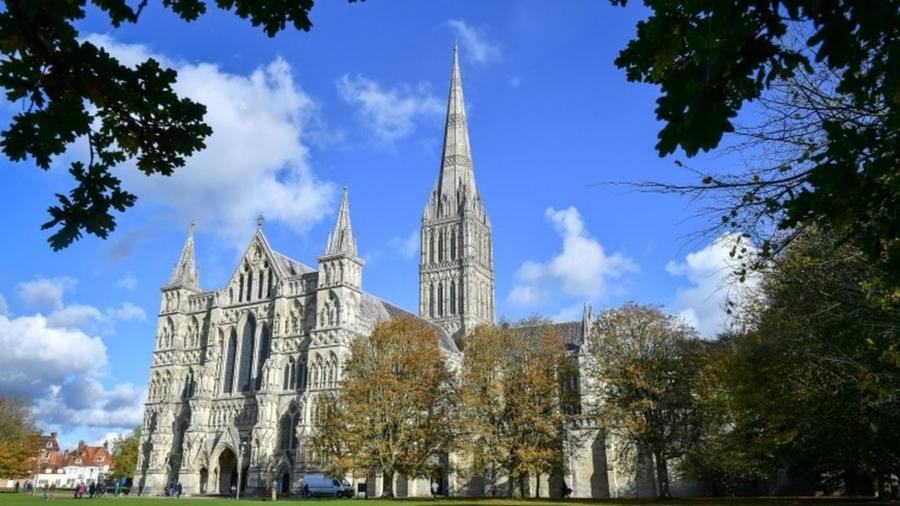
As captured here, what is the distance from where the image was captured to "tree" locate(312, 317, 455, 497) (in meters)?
38.5

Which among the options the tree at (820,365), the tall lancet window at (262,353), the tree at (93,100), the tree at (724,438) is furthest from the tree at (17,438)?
the tree at (93,100)

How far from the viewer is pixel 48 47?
407 cm

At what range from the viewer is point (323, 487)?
45031 mm

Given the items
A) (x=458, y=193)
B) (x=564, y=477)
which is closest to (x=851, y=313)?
(x=564, y=477)

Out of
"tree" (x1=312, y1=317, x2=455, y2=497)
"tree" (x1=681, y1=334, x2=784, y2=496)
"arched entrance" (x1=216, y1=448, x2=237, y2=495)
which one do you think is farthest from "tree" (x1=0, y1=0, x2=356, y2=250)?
"arched entrance" (x1=216, y1=448, x2=237, y2=495)

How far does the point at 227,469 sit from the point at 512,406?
2618cm

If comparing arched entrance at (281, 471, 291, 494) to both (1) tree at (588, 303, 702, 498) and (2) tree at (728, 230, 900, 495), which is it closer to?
(1) tree at (588, 303, 702, 498)

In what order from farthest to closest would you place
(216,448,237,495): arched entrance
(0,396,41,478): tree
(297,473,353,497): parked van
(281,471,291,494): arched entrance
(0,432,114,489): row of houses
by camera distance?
(0,432,114,489): row of houses → (0,396,41,478): tree → (216,448,237,495): arched entrance → (281,471,291,494): arched entrance → (297,473,353,497): parked van

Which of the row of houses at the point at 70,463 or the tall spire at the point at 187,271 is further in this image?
the row of houses at the point at 70,463

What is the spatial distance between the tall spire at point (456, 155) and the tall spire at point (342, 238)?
24.9m

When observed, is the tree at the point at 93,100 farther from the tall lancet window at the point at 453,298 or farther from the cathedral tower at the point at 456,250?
the tall lancet window at the point at 453,298

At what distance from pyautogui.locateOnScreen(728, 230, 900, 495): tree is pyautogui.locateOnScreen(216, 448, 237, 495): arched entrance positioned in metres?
39.2

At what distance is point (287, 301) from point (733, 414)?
3746cm

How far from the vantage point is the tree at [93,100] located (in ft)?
13.2
